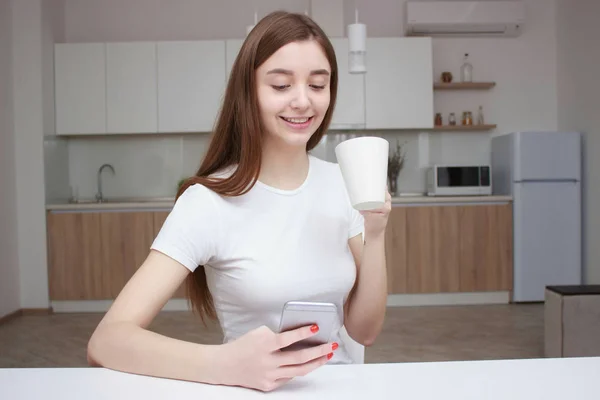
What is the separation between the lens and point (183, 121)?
5500mm

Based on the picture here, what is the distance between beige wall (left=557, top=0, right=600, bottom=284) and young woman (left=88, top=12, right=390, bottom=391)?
4621mm

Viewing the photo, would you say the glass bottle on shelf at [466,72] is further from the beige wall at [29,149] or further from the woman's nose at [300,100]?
the woman's nose at [300,100]

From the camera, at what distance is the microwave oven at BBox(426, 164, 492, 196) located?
18.0ft

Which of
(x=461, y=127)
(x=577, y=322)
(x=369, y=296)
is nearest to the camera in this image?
(x=369, y=296)

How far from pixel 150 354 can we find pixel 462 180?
16.1ft

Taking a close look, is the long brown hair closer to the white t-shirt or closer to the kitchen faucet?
the white t-shirt

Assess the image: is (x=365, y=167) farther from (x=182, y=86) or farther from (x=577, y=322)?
(x=182, y=86)

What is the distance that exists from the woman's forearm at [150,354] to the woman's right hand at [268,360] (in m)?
0.03

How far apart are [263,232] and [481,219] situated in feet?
14.7

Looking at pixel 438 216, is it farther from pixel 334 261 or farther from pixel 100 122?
pixel 334 261

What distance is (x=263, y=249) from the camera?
1.22 m

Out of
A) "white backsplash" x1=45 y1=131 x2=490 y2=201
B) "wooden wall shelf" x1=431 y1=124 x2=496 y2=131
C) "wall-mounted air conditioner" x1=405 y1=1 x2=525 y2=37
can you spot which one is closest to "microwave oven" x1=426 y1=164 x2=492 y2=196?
"wooden wall shelf" x1=431 y1=124 x2=496 y2=131

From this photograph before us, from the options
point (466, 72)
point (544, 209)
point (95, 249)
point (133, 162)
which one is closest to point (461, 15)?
point (466, 72)

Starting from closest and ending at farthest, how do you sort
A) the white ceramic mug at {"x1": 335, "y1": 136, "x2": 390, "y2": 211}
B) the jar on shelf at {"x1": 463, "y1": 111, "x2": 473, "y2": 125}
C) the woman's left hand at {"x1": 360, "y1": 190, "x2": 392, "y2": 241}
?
the white ceramic mug at {"x1": 335, "y1": 136, "x2": 390, "y2": 211} < the woman's left hand at {"x1": 360, "y1": 190, "x2": 392, "y2": 241} < the jar on shelf at {"x1": 463, "y1": 111, "x2": 473, "y2": 125}
